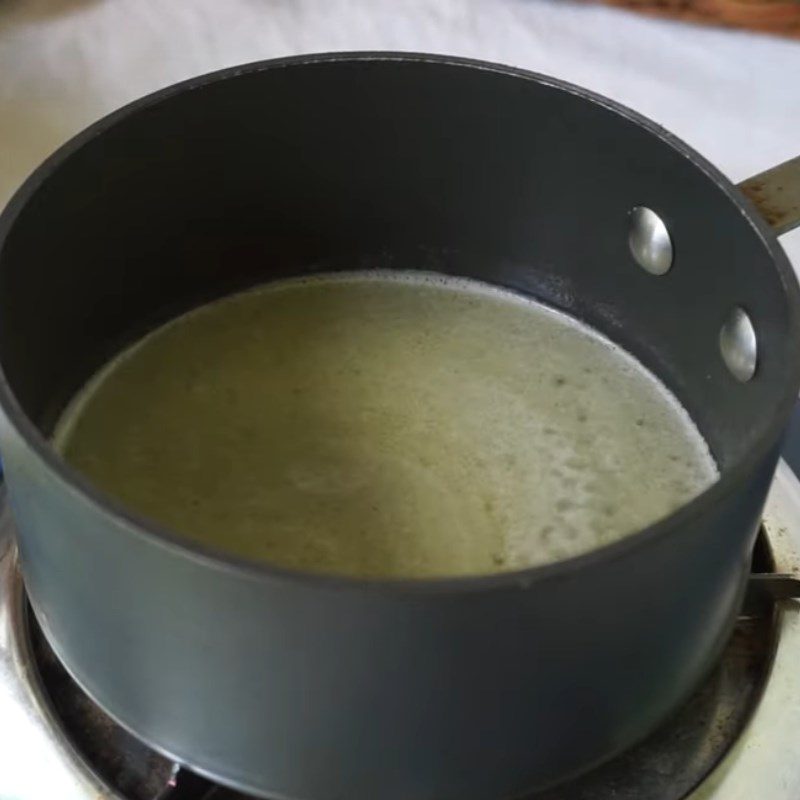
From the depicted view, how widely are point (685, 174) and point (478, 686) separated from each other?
0.28 meters

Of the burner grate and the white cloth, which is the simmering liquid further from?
the white cloth

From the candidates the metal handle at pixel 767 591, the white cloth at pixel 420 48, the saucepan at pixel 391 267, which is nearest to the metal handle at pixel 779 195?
the saucepan at pixel 391 267

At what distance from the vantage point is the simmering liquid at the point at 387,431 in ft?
2.02

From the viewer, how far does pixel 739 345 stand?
1.95 ft

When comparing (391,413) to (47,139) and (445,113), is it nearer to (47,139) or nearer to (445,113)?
(445,113)

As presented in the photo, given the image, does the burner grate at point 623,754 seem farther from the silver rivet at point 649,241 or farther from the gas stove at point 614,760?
the silver rivet at point 649,241

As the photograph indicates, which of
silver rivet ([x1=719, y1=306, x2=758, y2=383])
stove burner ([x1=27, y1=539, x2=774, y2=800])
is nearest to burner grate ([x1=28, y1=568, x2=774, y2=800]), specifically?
stove burner ([x1=27, y1=539, x2=774, y2=800])

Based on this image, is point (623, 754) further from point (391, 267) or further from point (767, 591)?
point (391, 267)

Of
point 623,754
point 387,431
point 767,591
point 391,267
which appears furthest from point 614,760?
point 391,267

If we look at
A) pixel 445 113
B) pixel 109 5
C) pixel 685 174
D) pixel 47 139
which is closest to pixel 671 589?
pixel 685 174

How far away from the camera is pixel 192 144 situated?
2.08 feet

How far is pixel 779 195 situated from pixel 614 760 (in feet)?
0.83

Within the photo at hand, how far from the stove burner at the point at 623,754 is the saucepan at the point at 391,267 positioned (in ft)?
0.21

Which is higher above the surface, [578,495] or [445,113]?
[445,113]
